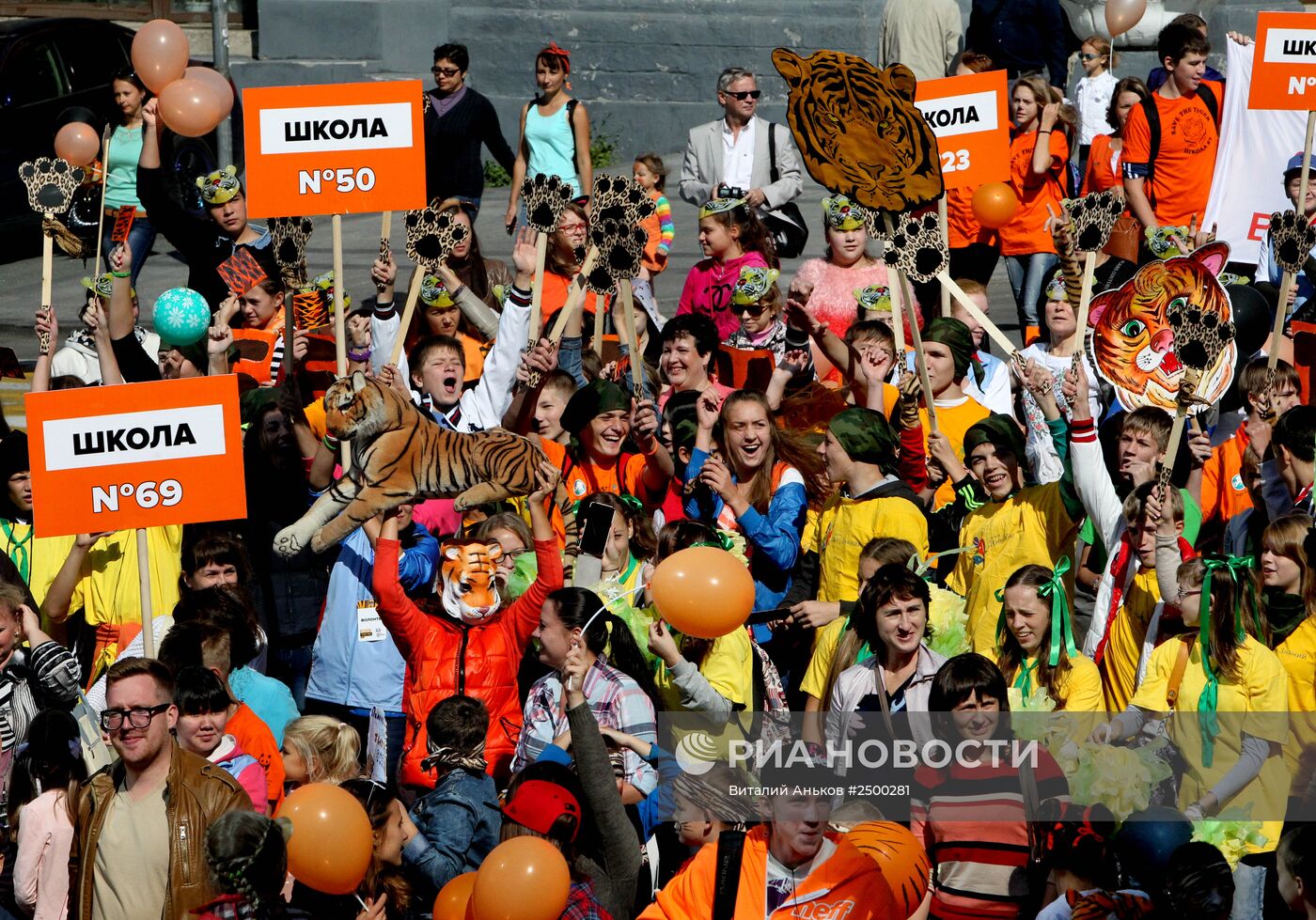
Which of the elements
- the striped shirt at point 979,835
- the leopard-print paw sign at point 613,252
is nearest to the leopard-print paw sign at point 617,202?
the leopard-print paw sign at point 613,252

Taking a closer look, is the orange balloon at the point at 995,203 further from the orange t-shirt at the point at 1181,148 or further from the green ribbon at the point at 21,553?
the green ribbon at the point at 21,553

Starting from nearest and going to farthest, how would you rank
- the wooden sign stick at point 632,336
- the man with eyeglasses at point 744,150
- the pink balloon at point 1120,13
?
the wooden sign stick at point 632,336 < the man with eyeglasses at point 744,150 < the pink balloon at point 1120,13

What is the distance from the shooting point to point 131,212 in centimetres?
913

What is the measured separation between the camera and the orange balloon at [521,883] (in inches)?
191

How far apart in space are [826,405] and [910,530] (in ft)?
4.89

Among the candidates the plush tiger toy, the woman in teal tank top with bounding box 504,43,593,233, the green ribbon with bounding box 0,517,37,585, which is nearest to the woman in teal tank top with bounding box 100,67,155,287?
the woman in teal tank top with bounding box 504,43,593,233

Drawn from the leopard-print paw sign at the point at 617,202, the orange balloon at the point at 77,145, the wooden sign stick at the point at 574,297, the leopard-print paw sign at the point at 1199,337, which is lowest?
the leopard-print paw sign at the point at 1199,337

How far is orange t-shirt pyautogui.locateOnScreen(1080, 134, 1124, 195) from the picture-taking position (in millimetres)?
11055

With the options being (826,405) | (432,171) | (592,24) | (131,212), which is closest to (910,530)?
(826,405)

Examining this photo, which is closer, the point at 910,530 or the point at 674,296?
the point at 910,530

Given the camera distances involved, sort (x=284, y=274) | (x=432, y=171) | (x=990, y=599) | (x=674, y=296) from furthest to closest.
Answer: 1. (x=674, y=296)
2. (x=432, y=171)
3. (x=284, y=274)
4. (x=990, y=599)

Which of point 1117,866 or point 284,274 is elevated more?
point 284,274

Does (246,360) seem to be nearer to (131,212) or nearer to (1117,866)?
(131,212)

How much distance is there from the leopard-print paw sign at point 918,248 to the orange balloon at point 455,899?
3313 mm
